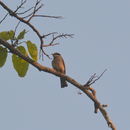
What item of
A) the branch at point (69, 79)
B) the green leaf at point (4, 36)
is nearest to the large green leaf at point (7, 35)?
the green leaf at point (4, 36)

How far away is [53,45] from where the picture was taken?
2.62 metres

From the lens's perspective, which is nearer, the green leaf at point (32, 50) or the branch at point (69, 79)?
the branch at point (69, 79)

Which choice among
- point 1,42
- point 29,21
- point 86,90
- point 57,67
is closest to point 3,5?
point 29,21

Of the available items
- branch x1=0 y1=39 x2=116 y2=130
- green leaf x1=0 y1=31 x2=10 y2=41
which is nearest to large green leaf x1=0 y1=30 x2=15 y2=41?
green leaf x1=0 y1=31 x2=10 y2=41

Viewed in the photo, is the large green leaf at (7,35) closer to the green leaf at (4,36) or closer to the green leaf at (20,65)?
the green leaf at (4,36)

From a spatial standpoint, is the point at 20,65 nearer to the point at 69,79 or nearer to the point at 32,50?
the point at 32,50

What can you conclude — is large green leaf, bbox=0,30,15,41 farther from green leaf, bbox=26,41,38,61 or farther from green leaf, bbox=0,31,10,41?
green leaf, bbox=26,41,38,61

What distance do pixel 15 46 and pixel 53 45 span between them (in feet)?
1.22

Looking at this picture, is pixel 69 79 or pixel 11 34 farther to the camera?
pixel 69 79

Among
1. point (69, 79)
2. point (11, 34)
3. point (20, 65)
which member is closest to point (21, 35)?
point (11, 34)

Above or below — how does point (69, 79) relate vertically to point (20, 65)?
above

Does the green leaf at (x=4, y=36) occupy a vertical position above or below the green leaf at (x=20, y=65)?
above

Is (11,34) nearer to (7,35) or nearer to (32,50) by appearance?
(7,35)

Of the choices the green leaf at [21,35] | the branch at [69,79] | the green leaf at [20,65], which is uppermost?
the green leaf at [21,35]
